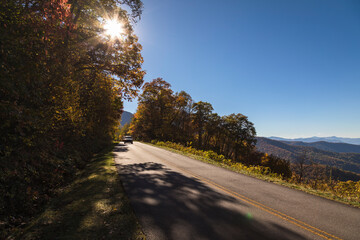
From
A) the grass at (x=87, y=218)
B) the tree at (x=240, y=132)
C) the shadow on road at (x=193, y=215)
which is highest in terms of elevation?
the tree at (x=240, y=132)

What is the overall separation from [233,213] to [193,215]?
121 cm

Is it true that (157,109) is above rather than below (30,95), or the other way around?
above

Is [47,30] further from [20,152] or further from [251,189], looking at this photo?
[251,189]

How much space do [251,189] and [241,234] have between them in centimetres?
394

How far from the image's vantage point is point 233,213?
15.6 feet

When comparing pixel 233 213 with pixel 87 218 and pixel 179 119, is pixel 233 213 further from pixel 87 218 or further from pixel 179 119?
pixel 179 119

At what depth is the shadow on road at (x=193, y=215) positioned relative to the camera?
12.3 ft

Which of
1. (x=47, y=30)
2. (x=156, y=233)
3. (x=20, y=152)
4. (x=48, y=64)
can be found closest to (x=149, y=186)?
(x=156, y=233)

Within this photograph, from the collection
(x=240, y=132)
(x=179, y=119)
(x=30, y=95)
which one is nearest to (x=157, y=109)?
(x=179, y=119)

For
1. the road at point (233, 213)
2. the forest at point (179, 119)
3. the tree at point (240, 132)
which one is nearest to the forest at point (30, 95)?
the road at point (233, 213)

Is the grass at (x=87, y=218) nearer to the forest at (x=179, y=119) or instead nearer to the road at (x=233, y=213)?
the road at (x=233, y=213)

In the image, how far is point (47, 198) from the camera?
5734 mm

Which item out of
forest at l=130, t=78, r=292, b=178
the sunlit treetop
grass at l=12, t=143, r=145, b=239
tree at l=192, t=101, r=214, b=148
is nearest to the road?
grass at l=12, t=143, r=145, b=239

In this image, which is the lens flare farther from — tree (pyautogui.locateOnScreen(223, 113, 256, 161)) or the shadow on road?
tree (pyautogui.locateOnScreen(223, 113, 256, 161))
